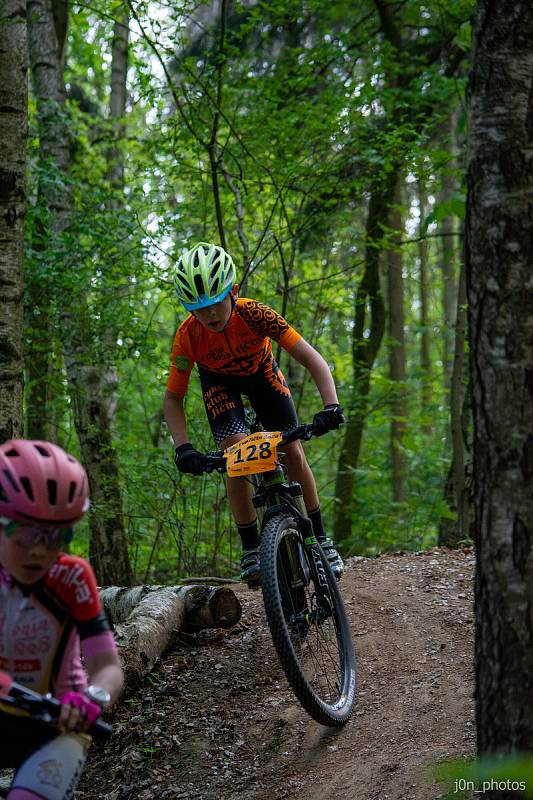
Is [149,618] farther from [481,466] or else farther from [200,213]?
[200,213]

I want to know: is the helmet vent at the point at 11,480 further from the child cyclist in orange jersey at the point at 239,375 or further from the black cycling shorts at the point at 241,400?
the black cycling shorts at the point at 241,400

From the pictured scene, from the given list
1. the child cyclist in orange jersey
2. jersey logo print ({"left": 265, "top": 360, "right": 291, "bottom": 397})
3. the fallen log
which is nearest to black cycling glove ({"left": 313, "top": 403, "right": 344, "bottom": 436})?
the child cyclist in orange jersey

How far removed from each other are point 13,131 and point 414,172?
5553 mm

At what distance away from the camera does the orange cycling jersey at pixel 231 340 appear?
5.23m

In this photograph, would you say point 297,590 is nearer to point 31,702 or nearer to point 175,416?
point 175,416

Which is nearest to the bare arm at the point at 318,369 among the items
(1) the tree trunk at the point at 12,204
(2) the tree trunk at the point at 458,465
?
(1) the tree trunk at the point at 12,204

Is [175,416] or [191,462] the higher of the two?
[175,416]

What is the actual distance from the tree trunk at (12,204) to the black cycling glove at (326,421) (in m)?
2.02

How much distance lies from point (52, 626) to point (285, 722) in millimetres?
2566

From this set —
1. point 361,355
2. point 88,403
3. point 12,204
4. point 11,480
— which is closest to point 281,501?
point 11,480

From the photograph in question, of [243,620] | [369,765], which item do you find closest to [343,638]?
[369,765]

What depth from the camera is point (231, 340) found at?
5.23m

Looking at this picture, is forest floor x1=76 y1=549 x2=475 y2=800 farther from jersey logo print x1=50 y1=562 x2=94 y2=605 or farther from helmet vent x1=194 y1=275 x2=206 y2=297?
helmet vent x1=194 y1=275 x2=206 y2=297

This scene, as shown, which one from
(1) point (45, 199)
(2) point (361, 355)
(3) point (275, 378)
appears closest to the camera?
(3) point (275, 378)
